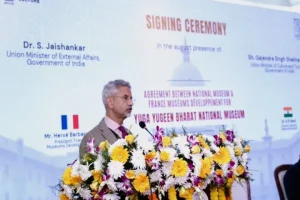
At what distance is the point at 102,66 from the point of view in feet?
14.8

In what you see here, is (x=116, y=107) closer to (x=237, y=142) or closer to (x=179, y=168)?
(x=237, y=142)

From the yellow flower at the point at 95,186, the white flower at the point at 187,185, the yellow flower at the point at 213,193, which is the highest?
the yellow flower at the point at 95,186

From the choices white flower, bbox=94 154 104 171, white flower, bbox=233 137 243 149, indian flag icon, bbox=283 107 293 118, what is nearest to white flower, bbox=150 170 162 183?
white flower, bbox=94 154 104 171

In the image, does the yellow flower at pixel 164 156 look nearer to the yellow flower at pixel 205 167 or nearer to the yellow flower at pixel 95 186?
the yellow flower at pixel 205 167

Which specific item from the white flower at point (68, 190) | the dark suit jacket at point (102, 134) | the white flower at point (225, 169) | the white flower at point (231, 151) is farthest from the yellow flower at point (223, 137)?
the dark suit jacket at point (102, 134)

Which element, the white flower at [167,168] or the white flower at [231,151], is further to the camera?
the white flower at [231,151]

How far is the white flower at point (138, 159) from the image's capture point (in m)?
2.16

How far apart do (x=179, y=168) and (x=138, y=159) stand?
17cm

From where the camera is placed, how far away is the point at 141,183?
214cm

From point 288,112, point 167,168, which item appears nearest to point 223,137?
point 167,168

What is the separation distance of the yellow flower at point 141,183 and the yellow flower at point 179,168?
0.39 feet

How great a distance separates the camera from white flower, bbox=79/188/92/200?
2209mm

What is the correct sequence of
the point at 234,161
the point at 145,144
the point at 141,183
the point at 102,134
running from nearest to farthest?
the point at 141,183, the point at 145,144, the point at 234,161, the point at 102,134

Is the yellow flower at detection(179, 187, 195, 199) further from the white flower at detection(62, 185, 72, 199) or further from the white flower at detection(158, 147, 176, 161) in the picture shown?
the white flower at detection(62, 185, 72, 199)
